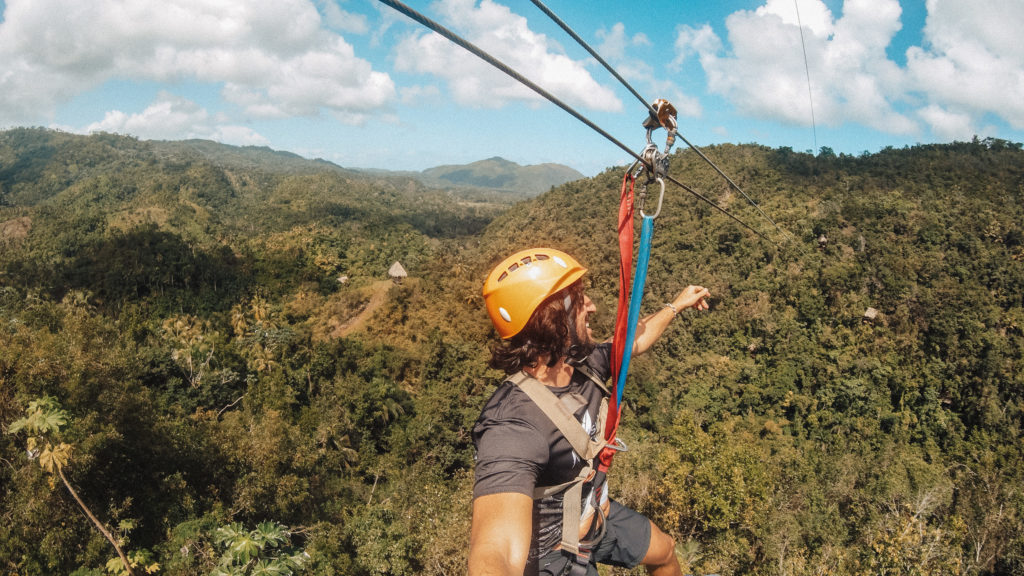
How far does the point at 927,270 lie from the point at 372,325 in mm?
45398

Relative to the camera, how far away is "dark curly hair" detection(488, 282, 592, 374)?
2.11 metres

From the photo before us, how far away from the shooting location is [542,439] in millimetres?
1742

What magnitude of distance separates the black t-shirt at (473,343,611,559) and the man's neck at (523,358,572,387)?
62mm

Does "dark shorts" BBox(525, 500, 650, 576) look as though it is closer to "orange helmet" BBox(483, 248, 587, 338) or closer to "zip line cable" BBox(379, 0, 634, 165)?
"orange helmet" BBox(483, 248, 587, 338)

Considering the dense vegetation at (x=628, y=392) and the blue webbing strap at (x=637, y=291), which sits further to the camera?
the dense vegetation at (x=628, y=392)

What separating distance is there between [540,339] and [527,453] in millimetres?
590

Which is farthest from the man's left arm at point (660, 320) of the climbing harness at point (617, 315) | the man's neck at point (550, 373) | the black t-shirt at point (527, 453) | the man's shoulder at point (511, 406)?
the man's shoulder at point (511, 406)

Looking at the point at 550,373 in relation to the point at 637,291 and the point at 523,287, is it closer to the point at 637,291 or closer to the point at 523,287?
the point at 523,287

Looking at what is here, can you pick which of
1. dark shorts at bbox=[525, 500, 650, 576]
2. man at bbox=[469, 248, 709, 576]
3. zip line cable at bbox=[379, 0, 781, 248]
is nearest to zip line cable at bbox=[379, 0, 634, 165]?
zip line cable at bbox=[379, 0, 781, 248]

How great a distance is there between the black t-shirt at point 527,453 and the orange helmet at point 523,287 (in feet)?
1.08

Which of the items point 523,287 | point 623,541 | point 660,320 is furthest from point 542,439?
point 660,320

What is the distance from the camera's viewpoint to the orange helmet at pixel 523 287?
2.10m

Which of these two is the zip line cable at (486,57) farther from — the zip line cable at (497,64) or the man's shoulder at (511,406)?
the man's shoulder at (511,406)

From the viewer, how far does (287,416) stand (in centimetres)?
2586
